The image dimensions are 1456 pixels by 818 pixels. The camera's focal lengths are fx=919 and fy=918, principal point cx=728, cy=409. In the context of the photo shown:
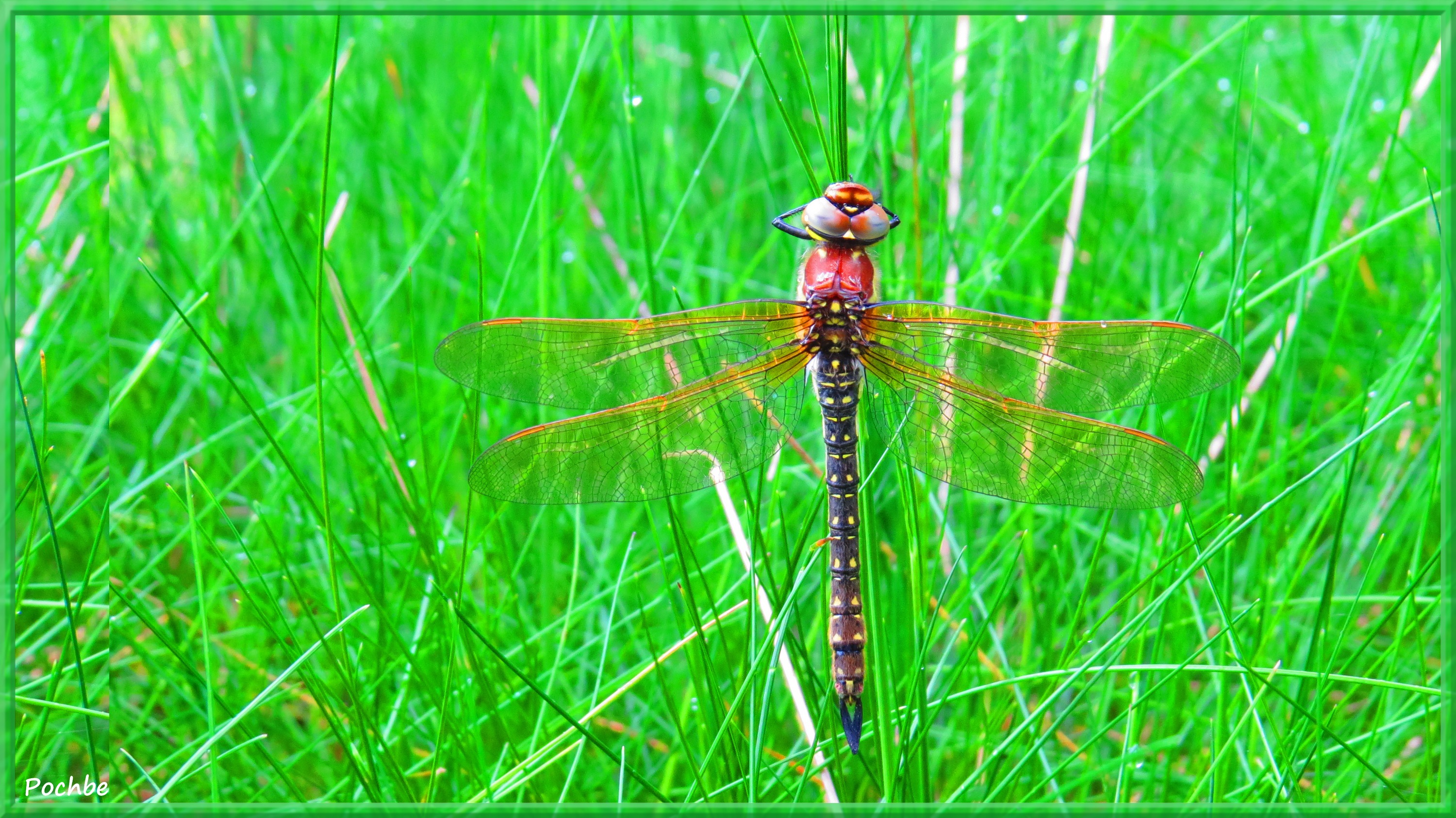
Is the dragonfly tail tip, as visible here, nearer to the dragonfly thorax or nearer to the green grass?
the green grass

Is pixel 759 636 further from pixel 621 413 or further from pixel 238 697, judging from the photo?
pixel 238 697

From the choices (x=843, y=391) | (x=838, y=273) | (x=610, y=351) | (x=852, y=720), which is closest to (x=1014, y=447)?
(x=843, y=391)

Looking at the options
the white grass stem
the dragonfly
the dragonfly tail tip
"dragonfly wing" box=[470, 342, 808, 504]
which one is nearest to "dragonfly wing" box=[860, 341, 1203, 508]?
the dragonfly
